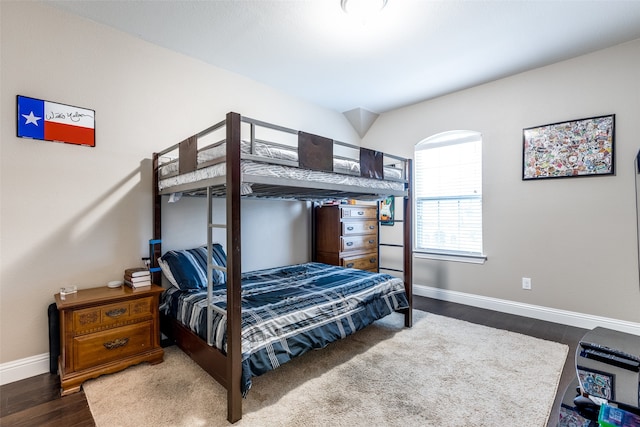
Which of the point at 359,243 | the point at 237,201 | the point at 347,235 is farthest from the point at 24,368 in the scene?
the point at 359,243

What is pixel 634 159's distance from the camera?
2598mm

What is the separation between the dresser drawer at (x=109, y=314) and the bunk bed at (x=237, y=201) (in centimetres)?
24

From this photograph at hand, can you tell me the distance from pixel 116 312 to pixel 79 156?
119 centimetres

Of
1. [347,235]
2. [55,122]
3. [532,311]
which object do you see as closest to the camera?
[55,122]

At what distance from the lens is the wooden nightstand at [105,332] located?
74.0 inches

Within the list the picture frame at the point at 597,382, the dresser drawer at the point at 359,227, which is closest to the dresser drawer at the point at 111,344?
the dresser drawer at the point at 359,227

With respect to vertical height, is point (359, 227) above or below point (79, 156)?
below

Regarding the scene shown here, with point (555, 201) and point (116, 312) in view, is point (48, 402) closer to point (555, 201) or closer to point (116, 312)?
point (116, 312)

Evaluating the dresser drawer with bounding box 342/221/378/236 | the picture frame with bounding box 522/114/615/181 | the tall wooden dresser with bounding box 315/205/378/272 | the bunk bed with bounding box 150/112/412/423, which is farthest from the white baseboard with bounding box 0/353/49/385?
the picture frame with bounding box 522/114/615/181

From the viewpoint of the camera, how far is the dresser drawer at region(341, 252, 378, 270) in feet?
12.0

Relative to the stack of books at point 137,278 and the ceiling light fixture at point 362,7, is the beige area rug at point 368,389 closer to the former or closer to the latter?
the stack of books at point 137,278

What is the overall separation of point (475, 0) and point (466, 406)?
2.62 m

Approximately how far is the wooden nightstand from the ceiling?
2.05 meters

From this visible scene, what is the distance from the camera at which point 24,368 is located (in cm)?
204
